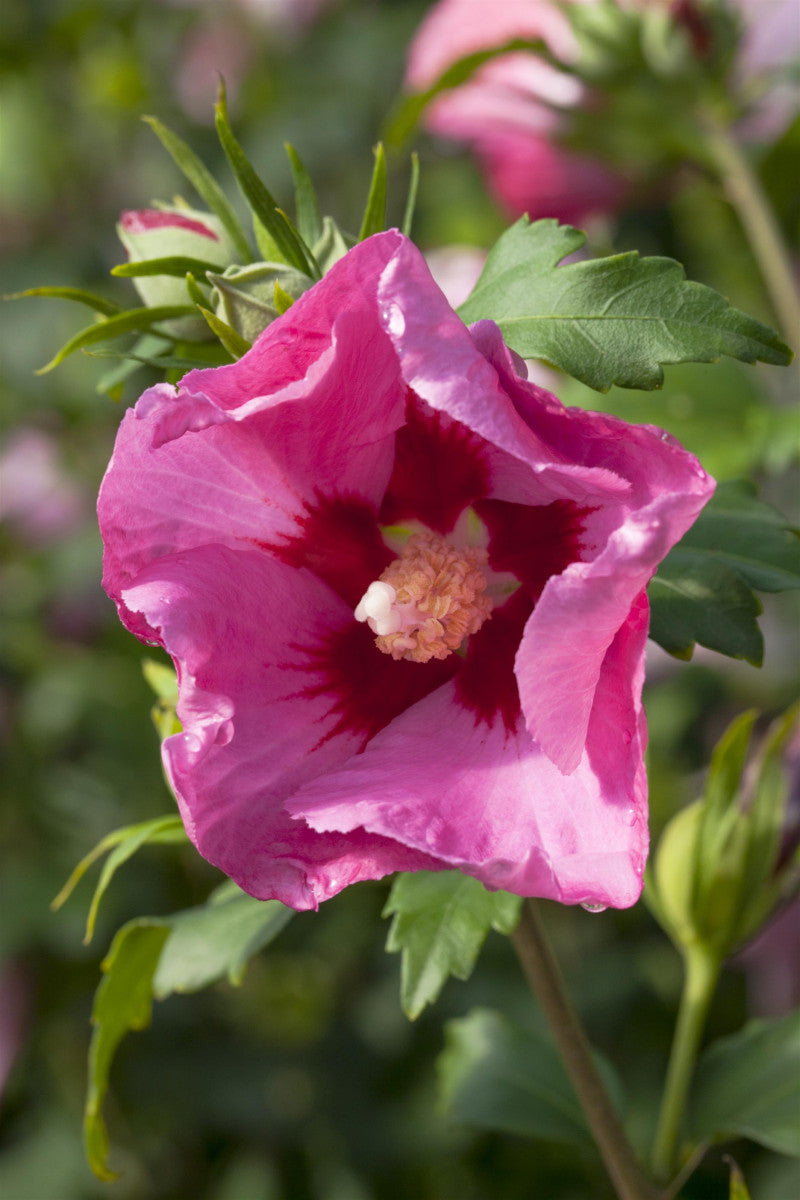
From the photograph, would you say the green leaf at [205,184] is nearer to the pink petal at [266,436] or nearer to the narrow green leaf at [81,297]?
the narrow green leaf at [81,297]

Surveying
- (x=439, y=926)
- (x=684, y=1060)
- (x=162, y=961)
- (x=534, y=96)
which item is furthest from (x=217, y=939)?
(x=534, y=96)

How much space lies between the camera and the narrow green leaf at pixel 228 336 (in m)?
0.96

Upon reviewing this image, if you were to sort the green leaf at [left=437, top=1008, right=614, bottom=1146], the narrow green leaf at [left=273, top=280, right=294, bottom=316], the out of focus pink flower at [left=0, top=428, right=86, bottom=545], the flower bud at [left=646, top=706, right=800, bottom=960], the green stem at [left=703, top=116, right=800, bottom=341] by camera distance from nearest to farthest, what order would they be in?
the narrow green leaf at [left=273, top=280, right=294, bottom=316]
the flower bud at [left=646, top=706, right=800, bottom=960]
the green leaf at [left=437, top=1008, right=614, bottom=1146]
the green stem at [left=703, top=116, right=800, bottom=341]
the out of focus pink flower at [left=0, top=428, right=86, bottom=545]

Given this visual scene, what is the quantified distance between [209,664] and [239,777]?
82 mm

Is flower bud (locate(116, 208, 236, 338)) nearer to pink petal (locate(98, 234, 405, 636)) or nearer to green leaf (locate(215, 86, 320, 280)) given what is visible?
green leaf (locate(215, 86, 320, 280))

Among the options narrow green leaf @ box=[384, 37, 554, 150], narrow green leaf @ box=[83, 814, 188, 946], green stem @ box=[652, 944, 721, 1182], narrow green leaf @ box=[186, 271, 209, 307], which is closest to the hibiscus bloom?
narrow green leaf @ box=[186, 271, 209, 307]

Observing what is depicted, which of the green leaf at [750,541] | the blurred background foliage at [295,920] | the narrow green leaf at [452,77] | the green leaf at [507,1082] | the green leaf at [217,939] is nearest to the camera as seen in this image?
the green leaf at [750,541]

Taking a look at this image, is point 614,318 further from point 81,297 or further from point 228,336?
point 81,297

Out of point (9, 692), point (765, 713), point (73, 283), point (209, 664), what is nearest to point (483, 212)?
point (73, 283)

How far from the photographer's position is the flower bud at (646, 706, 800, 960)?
55.2 inches

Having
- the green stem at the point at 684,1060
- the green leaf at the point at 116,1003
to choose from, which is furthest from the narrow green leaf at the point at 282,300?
the green stem at the point at 684,1060

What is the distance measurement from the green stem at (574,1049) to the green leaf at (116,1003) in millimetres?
362

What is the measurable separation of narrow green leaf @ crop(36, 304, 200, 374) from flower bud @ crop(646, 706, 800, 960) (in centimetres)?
69

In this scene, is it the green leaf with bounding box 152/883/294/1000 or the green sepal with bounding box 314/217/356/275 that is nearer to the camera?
the green sepal with bounding box 314/217/356/275
